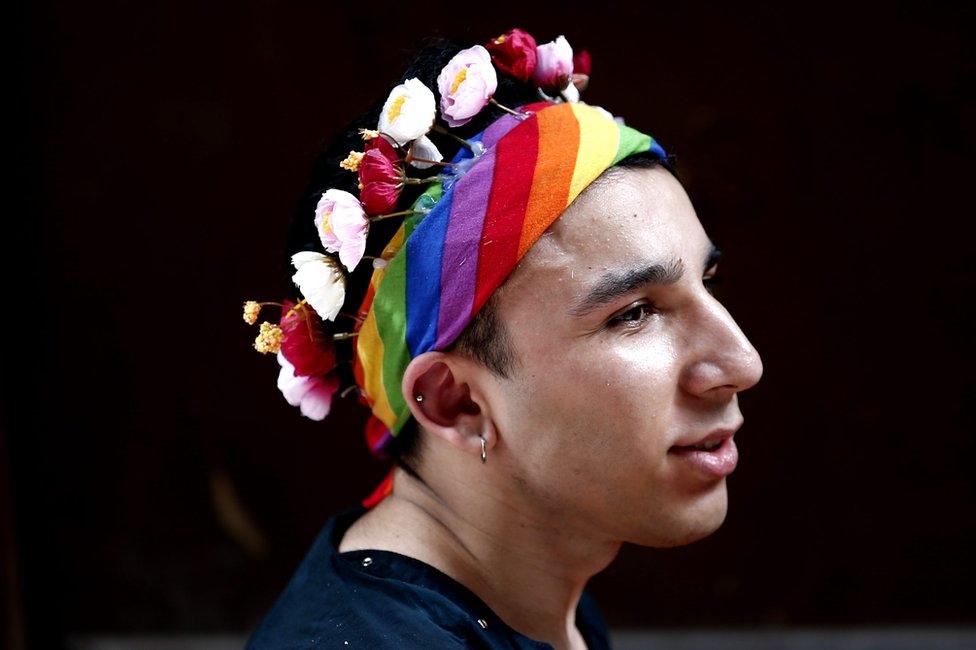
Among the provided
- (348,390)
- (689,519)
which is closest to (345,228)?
(348,390)

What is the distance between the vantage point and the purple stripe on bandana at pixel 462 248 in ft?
6.04

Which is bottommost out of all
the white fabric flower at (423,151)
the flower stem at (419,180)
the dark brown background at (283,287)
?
the dark brown background at (283,287)

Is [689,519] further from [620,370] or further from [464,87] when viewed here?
[464,87]

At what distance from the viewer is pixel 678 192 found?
6.57ft

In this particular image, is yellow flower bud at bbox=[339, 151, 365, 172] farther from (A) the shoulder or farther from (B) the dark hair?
(A) the shoulder

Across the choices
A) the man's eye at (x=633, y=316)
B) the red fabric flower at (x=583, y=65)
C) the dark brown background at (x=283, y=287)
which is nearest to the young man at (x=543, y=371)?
the man's eye at (x=633, y=316)

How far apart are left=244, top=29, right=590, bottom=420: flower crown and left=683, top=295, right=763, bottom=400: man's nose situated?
479 mm

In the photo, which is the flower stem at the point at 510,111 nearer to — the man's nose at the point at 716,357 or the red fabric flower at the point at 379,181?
the red fabric flower at the point at 379,181

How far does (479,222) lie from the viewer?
184 cm

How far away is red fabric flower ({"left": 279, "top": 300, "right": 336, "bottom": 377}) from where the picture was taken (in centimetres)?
203

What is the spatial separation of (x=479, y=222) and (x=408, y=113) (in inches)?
9.2

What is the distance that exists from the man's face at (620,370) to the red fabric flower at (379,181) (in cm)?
25

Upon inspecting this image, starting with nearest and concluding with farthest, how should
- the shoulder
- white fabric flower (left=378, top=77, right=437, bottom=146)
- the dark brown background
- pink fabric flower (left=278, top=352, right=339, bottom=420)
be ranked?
the shoulder < white fabric flower (left=378, top=77, right=437, bottom=146) < pink fabric flower (left=278, top=352, right=339, bottom=420) < the dark brown background

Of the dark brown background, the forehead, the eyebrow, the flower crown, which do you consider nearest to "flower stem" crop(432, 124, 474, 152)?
the flower crown
